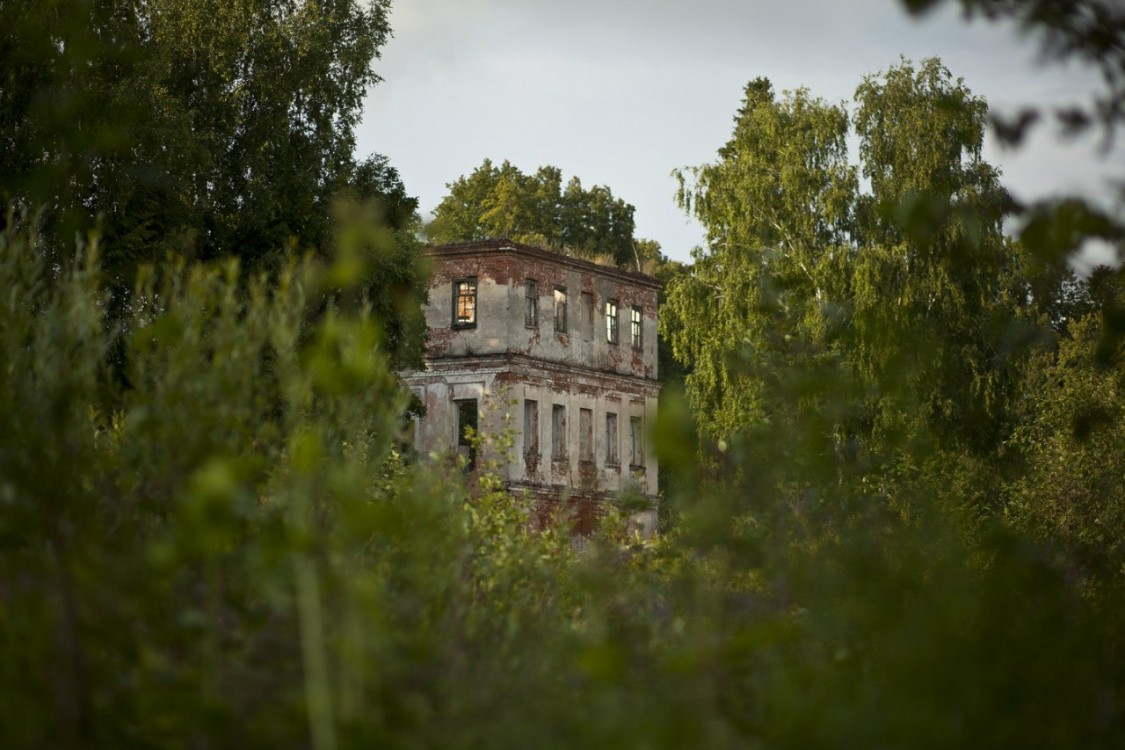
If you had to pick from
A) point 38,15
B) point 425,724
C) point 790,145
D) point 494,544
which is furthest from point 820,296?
point 425,724

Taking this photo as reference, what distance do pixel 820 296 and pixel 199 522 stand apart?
33385mm

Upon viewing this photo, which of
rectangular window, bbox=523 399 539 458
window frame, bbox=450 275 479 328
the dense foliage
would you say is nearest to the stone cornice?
window frame, bbox=450 275 479 328

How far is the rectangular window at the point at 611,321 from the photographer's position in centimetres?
5094

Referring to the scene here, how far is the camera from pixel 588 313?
50312 millimetres

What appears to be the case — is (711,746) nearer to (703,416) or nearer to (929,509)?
(929,509)

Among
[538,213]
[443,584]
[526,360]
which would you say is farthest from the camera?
[538,213]

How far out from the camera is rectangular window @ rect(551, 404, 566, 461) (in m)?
48.5

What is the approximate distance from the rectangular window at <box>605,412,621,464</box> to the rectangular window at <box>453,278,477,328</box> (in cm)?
559

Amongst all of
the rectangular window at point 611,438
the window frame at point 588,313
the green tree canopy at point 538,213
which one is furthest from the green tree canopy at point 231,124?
the green tree canopy at point 538,213

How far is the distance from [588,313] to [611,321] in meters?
1.04

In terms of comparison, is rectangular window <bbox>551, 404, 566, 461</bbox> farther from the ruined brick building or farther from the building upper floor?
the building upper floor

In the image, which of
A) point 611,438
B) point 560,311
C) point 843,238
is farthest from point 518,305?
point 843,238

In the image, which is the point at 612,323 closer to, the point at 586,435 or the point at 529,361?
the point at 586,435

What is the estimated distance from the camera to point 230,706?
3652mm
